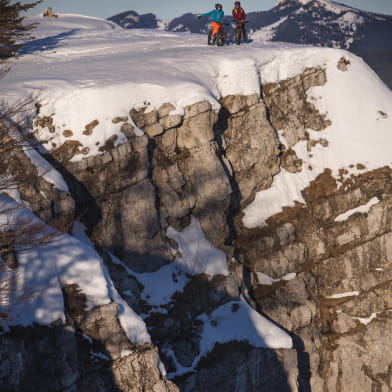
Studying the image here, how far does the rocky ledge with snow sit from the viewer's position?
14.0 meters

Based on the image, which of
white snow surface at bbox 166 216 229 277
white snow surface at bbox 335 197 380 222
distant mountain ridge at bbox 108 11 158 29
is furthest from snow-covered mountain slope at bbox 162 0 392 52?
white snow surface at bbox 166 216 229 277

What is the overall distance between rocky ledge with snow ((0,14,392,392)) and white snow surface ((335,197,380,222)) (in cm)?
12

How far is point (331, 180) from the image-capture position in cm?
2550

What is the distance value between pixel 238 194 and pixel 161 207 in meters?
5.12

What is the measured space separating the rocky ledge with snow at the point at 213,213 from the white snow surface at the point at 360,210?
117 millimetres

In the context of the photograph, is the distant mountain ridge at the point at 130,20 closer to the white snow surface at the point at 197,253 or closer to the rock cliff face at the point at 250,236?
the rock cliff face at the point at 250,236

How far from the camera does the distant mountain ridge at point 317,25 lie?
77.8 m

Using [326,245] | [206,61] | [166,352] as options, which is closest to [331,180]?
[326,245]

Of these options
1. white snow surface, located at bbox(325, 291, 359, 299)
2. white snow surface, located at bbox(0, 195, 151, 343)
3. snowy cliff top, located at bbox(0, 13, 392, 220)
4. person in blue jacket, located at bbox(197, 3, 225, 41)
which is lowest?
white snow surface, located at bbox(325, 291, 359, 299)

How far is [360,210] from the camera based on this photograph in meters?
24.5

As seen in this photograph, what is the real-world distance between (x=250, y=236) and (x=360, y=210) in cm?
621

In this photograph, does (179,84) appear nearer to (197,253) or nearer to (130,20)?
(197,253)

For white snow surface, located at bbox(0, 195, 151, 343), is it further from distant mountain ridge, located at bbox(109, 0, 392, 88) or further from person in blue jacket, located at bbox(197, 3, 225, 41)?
distant mountain ridge, located at bbox(109, 0, 392, 88)

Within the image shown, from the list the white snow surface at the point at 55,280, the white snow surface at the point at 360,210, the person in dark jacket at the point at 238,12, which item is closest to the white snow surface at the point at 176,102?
the white snow surface at the point at 55,280
